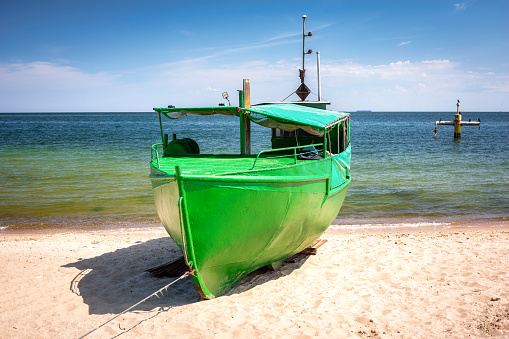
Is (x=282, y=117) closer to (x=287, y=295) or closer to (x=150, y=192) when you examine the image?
(x=287, y=295)

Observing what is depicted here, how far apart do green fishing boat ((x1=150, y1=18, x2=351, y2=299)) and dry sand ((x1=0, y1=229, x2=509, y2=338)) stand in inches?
26.9

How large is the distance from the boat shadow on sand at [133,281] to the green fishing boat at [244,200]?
0.62 meters

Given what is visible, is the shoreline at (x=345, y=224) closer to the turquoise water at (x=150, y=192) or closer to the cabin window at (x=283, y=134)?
the turquoise water at (x=150, y=192)

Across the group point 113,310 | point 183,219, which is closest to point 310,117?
point 183,219

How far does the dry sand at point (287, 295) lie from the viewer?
→ 625 cm

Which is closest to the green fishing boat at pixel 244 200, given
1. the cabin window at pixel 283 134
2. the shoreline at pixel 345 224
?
the cabin window at pixel 283 134

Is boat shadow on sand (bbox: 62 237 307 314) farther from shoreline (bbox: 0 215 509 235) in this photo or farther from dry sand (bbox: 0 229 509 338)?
shoreline (bbox: 0 215 509 235)

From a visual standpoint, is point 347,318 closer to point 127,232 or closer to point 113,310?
point 113,310

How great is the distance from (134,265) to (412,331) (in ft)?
20.9

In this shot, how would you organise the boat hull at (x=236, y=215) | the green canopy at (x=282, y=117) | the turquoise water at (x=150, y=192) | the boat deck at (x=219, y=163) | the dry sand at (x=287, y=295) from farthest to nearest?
the turquoise water at (x=150, y=192) → the green canopy at (x=282, y=117) → the boat deck at (x=219, y=163) → the dry sand at (x=287, y=295) → the boat hull at (x=236, y=215)

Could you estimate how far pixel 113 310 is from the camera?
7031 mm

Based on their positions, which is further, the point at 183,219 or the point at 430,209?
the point at 430,209

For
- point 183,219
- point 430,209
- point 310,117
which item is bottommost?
point 430,209

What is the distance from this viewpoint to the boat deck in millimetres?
6434
